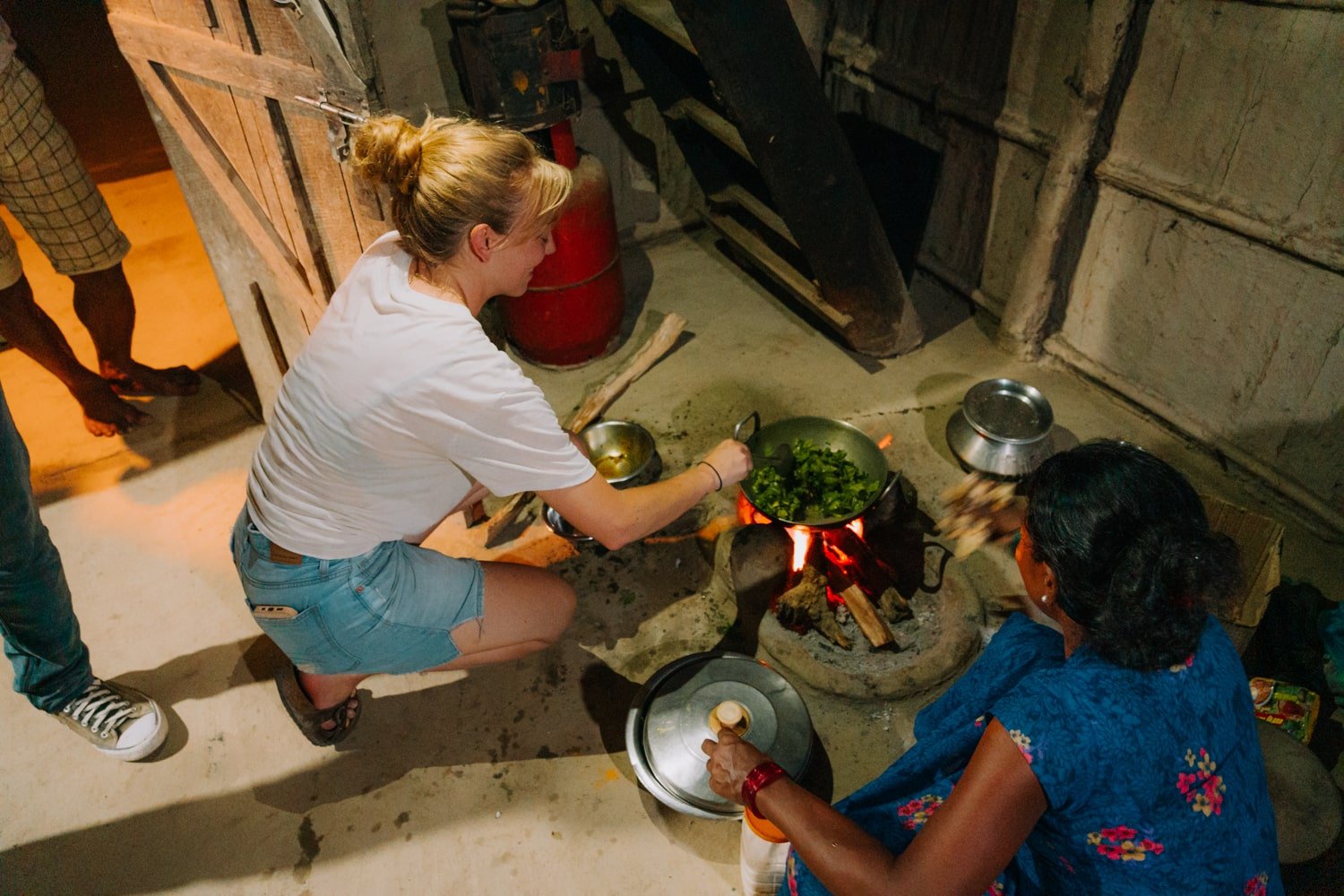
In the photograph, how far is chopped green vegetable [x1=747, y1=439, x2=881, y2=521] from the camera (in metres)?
3.14

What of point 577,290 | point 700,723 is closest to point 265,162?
point 577,290

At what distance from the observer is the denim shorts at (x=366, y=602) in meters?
2.35

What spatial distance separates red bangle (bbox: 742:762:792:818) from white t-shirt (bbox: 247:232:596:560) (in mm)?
855

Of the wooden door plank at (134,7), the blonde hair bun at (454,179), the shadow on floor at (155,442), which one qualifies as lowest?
the shadow on floor at (155,442)

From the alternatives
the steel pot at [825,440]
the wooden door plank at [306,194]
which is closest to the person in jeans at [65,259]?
the wooden door plank at [306,194]

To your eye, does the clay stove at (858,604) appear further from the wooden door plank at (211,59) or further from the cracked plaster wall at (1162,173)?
the wooden door plank at (211,59)

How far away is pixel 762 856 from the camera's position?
87.7 inches

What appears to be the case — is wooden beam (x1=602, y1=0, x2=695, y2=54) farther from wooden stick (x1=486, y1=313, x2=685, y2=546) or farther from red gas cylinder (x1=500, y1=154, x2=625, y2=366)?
wooden stick (x1=486, y1=313, x2=685, y2=546)

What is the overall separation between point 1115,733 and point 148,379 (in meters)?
4.77

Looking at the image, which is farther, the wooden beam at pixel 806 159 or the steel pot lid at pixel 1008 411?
the steel pot lid at pixel 1008 411

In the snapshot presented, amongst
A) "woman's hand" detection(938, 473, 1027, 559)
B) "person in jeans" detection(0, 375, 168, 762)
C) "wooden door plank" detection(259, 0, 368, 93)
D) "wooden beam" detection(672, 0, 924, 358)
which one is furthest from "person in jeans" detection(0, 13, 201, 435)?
"woman's hand" detection(938, 473, 1027, 559)

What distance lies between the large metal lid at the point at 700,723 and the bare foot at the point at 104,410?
129 inches

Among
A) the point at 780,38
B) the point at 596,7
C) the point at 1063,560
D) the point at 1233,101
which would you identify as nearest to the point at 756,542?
the point at 1063,560

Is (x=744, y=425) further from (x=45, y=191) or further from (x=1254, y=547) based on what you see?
(x=45, y=191)
